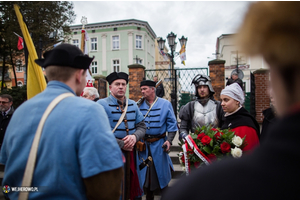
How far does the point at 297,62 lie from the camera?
569 millimetres

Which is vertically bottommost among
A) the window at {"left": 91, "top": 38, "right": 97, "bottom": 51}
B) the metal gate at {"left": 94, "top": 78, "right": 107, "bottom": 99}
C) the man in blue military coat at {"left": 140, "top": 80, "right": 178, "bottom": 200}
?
the man in blue military coat at {"left": 140, "top": 80, "right": 178, "bottom": 200}

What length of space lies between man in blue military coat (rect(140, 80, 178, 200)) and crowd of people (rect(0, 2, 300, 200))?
70 centimetres

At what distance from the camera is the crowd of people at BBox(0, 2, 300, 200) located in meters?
0.56

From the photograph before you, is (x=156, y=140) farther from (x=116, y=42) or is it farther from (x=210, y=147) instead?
(x=116, y=42)

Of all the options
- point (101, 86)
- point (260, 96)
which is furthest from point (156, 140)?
point (260, 96)

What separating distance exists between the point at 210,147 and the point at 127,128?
1.29 m

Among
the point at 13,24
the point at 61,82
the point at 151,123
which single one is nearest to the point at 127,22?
the point at 13,24

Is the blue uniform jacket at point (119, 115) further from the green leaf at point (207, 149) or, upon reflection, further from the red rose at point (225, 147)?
the red rose at point (225, 147)

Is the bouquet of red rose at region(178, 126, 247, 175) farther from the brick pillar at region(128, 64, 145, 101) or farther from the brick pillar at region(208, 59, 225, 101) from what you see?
the brick pillar at region(128, 64, 145, 101)

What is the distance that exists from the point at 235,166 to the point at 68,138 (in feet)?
3.10

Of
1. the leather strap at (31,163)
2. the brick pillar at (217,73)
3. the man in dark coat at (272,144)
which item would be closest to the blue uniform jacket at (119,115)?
the leather strap at (31,163)

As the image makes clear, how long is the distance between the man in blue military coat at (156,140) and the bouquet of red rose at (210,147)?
1366 millimetres

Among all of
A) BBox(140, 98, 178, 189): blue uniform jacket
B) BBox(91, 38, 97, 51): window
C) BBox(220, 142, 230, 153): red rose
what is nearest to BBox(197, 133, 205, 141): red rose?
BBox(220, 142, 230, 153): red rose

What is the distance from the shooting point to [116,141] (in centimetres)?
141
